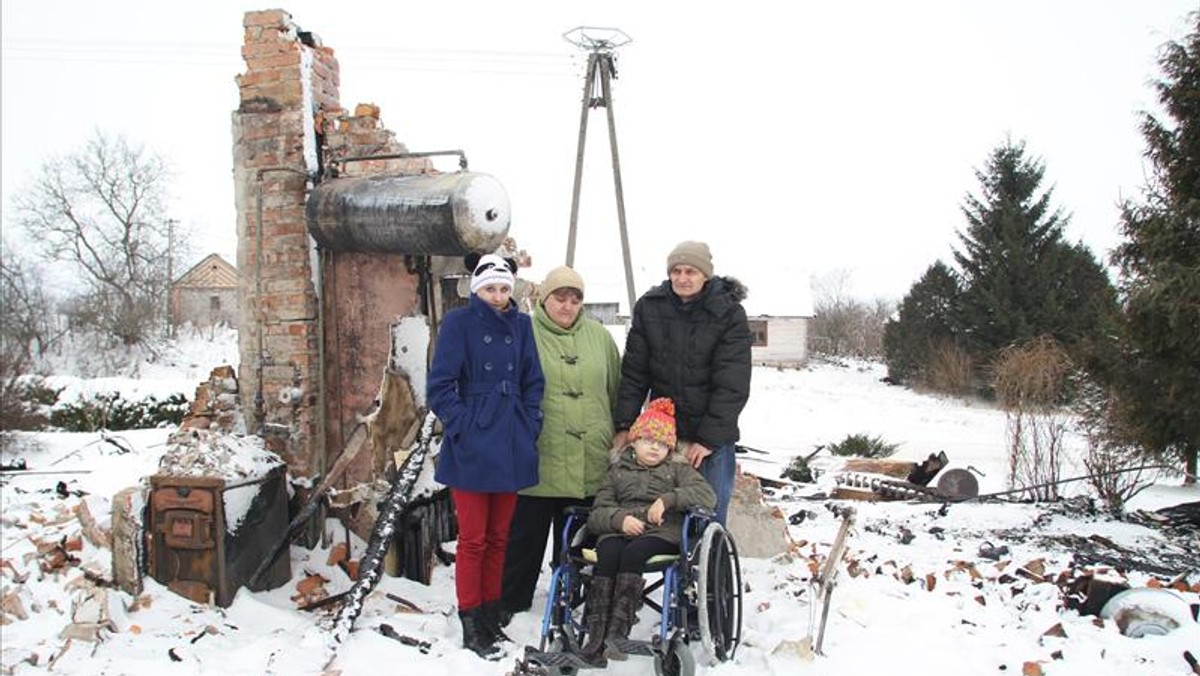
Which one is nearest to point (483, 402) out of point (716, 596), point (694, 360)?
point (694, 360)

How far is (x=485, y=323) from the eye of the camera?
3488mm

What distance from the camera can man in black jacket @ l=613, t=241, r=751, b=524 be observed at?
3600 mm

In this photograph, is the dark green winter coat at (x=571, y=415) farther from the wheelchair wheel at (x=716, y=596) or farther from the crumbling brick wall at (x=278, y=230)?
the crumbling brick wall at (x=278, y=230)

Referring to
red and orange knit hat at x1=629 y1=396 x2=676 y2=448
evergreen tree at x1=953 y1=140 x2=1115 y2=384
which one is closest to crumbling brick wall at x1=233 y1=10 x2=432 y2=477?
red and orange knit hat at x1=629 y1=396 x2=676 y2=448

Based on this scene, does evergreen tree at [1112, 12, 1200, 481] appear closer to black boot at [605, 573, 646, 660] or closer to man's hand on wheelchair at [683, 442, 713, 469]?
man's hand on wheelchair at [683, 442, 713, 469]

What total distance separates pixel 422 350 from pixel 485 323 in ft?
5.12

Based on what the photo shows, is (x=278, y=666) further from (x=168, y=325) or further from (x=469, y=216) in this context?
(x=168, y=325)

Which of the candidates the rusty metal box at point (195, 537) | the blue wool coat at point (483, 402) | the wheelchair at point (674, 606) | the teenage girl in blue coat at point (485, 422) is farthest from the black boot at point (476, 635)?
the rusty metal box at point (195, 537)

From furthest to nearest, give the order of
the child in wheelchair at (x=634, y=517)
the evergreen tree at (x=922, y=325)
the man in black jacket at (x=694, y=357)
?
the evergreen tree at (x=922, y=325) < the man in black jacket at (x=694, y=357) < the child in wheelchair at (x=634, y=517)

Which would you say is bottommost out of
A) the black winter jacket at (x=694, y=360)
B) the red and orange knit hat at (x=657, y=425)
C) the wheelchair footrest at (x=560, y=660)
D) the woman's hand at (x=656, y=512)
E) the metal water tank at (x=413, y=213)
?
the wheelchair footrest at (x=560, y=660)

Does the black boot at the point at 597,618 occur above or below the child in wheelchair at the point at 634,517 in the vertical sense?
below

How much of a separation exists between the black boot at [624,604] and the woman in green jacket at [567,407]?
566 millimetres

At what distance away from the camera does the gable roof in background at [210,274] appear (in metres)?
41.5

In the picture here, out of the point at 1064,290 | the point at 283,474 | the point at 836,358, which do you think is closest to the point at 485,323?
the point at 283,474
